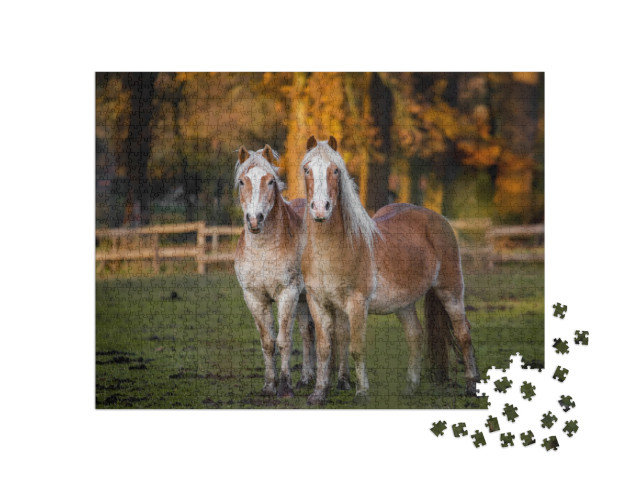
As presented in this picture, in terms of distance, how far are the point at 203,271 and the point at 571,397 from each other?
10.9 feet

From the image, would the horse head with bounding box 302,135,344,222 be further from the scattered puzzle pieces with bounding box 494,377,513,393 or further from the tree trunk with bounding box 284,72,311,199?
the scattered puzzle pieces with bounding box 494,377,513,393

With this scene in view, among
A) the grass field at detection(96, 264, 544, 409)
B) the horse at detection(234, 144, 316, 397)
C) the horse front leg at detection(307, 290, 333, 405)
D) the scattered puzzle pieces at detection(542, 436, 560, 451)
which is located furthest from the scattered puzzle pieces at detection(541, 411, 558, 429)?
the horse at detection(234, 144, 316, 397)

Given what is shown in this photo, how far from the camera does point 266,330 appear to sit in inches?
352

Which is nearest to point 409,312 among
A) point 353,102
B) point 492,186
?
point 492,186

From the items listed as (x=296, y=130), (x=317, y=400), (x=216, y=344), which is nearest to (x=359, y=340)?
(x=317, y=400)

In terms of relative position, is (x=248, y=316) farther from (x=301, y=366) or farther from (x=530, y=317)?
(x=530, y=317)

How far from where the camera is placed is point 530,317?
870cm

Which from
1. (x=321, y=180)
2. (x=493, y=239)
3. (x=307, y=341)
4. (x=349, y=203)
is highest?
(x=321, y=180)

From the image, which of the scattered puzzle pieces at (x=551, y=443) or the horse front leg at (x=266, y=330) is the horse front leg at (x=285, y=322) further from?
the scattered puzzle pieces at (x=551, y=443)

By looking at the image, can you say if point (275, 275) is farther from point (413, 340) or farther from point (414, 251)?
point (413, 340)

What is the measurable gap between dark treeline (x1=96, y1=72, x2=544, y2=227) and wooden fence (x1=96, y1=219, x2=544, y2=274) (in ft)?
0.33

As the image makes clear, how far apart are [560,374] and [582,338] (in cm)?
38

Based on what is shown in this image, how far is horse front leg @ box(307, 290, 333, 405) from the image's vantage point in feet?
28.6

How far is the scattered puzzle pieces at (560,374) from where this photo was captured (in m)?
8.37
